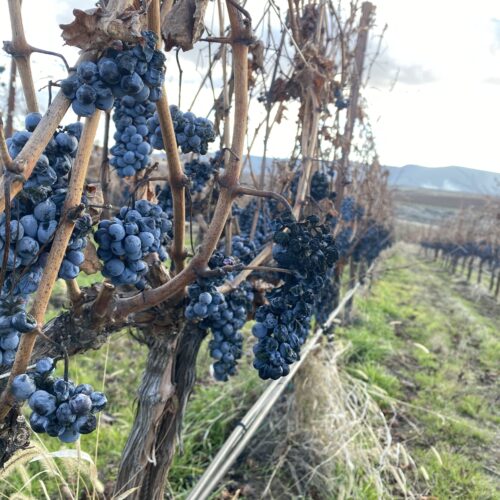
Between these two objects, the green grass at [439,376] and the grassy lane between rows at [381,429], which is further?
the green grass at [439,376]

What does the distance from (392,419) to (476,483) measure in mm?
965

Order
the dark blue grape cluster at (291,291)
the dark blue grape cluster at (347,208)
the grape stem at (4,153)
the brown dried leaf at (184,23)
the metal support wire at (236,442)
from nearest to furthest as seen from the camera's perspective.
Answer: the grape stem at (4,153)
the brown dried leaf at (184,23)
the dark blue grape cluster at (291,291)
the metal support wire at (236,442)
the dark blue grape cluster at (347,208)

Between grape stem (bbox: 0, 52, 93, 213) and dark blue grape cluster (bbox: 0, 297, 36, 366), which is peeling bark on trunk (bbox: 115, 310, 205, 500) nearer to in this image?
dark blue grape cluster (bbox: 0, 297, 36, 366)

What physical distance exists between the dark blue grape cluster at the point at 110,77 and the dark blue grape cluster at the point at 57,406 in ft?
1.80

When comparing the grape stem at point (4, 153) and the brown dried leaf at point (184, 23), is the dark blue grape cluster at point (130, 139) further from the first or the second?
the grape stem at point (4, 153)

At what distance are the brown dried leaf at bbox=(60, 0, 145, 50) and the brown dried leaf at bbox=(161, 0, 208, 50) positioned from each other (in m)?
0.26

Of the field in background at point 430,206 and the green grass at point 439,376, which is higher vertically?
the green grass at point 439,376

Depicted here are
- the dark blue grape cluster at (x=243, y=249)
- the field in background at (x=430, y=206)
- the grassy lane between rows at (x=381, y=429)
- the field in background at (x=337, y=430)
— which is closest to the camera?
the dark blue grape cluster at (x=243, y=249)

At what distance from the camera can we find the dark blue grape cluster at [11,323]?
93 centimetres

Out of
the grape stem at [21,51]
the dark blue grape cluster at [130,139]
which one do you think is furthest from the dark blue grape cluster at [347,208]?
the grape stem at [21,51]

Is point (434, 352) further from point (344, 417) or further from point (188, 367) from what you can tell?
point (188, 367)

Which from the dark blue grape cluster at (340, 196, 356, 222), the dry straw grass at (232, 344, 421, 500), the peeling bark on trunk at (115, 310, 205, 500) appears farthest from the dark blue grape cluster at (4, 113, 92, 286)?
the dark blue grape cluster at (340, 196, 356, 222)

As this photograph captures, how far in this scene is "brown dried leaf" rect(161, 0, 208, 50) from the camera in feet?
3.77

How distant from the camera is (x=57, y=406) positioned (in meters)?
0.99
